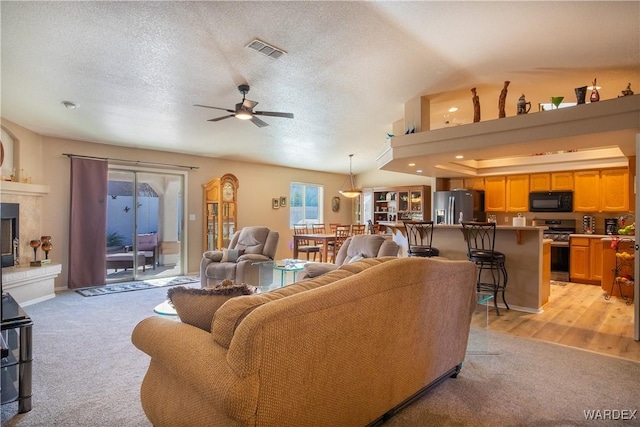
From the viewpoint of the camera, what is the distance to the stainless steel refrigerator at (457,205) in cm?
695

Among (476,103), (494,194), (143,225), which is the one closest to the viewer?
(476,103)

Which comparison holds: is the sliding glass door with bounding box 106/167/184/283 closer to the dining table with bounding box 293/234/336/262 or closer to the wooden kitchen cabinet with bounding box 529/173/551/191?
the dining table with bounding box 293/234/336/262

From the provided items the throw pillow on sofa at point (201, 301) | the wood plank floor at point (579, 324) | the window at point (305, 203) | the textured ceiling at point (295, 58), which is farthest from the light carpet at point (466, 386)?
the window at point (305, 203)

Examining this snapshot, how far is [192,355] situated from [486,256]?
3.75 m

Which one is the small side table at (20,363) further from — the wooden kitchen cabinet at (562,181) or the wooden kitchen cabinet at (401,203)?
the wooden kitchen cabinet at (562,181)

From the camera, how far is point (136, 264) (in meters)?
6.30

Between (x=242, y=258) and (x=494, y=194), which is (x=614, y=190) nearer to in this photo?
(x=494, y=194)

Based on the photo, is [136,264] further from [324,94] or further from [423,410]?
[423,410]

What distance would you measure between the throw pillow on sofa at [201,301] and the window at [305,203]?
7.01 meters

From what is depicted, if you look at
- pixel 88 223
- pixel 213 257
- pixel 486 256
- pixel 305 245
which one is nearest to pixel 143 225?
pixel 88 223

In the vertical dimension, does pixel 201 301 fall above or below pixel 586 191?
below

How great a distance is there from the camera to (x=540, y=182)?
673 centimetres

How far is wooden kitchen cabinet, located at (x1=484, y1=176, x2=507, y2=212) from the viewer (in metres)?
7.15

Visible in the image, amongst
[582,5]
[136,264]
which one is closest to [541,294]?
[582,5]
